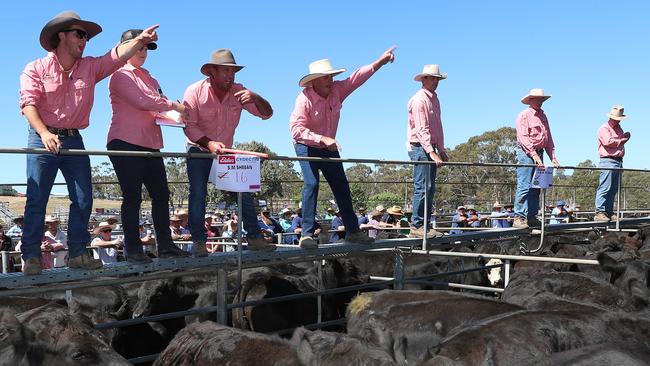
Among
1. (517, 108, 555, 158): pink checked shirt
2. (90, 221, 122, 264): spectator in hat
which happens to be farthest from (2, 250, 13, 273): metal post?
(517, 108, 555, 158): pink checked shirt

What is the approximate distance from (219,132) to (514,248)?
22.3 ft

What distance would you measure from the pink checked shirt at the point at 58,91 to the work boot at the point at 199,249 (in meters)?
1.54

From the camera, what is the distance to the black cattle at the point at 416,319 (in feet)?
17.7

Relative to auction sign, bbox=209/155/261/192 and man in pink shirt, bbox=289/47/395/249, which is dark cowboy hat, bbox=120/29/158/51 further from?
man in pink shirt, bbox=289/47/395/249

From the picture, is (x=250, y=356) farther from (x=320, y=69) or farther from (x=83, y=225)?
(x=320, y=69)

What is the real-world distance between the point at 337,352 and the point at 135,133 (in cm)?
281

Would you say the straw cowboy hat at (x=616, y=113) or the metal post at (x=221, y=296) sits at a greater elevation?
the straw cowboy hat at (x=616, y=113)

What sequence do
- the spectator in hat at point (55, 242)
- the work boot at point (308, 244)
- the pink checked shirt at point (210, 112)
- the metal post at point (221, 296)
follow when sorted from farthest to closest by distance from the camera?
the spectator in hat at point (55, 242)
the work boot at point (308, 244)
the pink checked shirt at point (210, 112)
the metal post at point (221, 296)

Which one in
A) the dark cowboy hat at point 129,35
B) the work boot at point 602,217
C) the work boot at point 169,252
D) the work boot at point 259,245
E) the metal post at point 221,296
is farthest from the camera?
the work boot at point 602,217

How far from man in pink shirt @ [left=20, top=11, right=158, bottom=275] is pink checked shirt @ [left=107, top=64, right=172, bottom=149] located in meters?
0.23

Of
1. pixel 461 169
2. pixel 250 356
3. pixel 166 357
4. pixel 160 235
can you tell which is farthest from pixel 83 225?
pixel 461 169

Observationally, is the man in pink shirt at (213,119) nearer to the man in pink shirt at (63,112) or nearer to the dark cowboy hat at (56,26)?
the man in pink shirt at (63,112)

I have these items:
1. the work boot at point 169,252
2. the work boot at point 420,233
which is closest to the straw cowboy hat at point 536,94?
the work boot at point 420,233

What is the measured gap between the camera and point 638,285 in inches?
253
